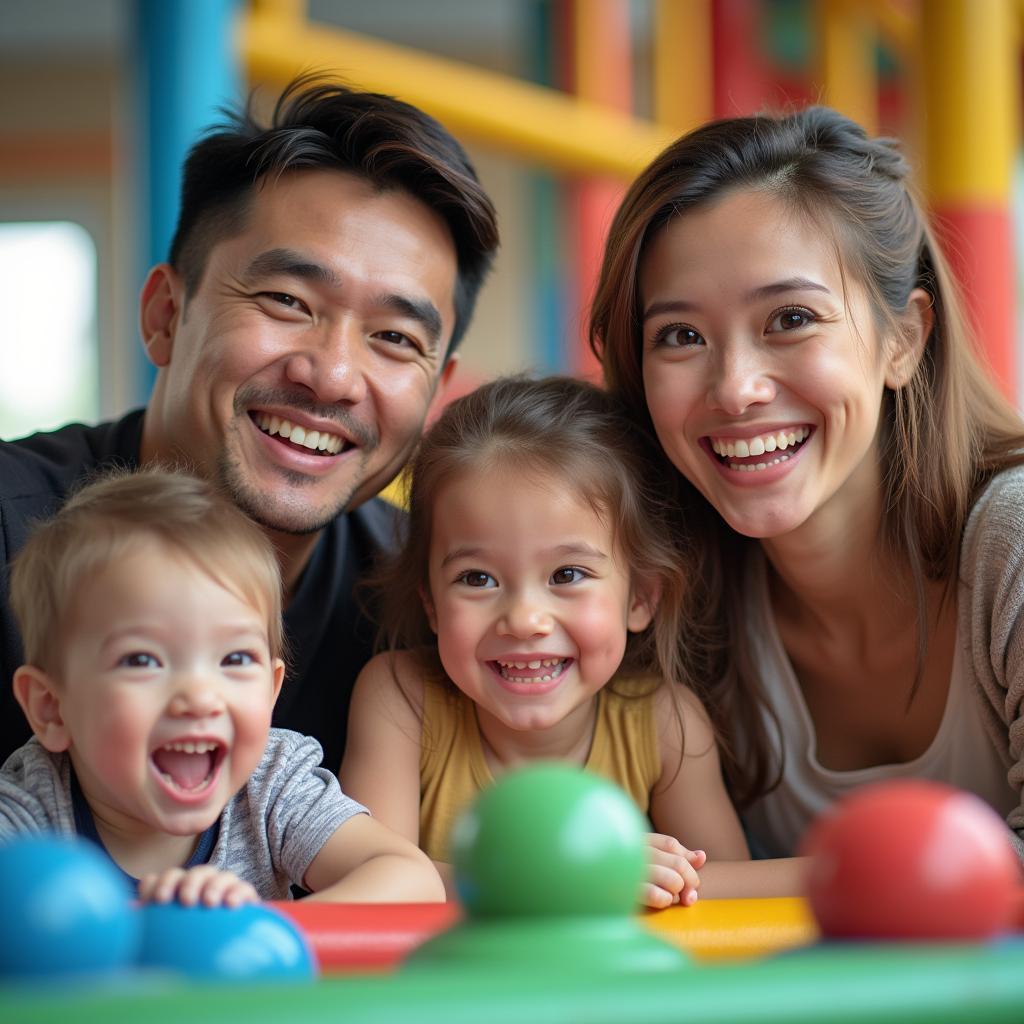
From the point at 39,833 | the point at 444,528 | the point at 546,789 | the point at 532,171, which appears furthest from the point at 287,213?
the point at 532,171

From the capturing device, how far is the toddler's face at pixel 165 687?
Answer: 0.93 meters

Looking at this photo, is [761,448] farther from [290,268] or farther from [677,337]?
[290,268]

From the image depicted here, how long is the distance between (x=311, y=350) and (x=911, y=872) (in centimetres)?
92

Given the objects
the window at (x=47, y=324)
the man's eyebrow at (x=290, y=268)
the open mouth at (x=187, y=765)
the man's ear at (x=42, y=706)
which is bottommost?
the open mouth at (x=187, y=765)

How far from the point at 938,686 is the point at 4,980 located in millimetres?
1006

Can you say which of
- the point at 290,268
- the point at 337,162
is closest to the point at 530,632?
the point at 290,268

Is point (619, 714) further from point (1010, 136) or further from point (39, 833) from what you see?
point (1010, 136)

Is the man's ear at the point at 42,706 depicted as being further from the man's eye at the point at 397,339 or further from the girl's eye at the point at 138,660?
the man's eye at the point at 397,339

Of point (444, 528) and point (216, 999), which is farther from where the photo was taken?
point (444, 528)

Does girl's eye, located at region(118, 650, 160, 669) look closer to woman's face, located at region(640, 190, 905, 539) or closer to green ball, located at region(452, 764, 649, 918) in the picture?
green ball, located at region(452, 764, 649, 918)

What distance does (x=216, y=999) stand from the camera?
482 mm

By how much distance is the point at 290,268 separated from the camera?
4.56 ft

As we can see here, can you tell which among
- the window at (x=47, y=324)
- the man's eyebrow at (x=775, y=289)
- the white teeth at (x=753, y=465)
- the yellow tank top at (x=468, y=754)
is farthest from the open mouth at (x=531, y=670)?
the window at (x=47, y=324)

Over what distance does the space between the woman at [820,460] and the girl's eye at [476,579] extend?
21cm
